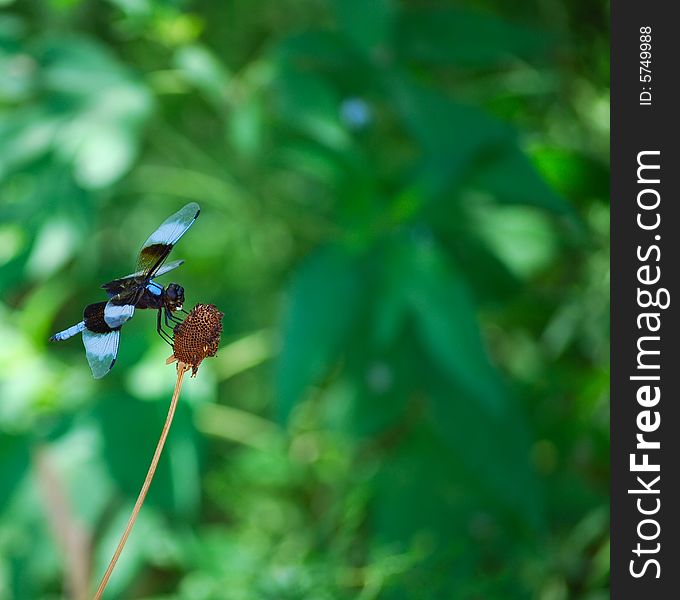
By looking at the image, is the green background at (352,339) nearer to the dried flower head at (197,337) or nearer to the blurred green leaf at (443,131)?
the blurred green leaf at (443,131)

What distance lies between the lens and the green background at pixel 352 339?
22.2 inches

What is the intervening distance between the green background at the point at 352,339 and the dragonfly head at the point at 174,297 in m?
0.31

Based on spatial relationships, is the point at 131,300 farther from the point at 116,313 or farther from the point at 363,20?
the point at 363,20

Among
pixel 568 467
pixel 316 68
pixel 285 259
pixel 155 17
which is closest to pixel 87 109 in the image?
pixel 155 17

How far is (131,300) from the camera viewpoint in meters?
0.19

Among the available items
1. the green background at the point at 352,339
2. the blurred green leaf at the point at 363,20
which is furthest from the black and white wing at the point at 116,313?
the blurred green leaf at the point at 363,20

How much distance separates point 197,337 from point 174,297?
24mm

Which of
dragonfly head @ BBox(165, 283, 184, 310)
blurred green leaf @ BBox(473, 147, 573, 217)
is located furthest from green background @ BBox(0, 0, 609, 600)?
dragonfly head @ BBox(165, 283, 184, 310)

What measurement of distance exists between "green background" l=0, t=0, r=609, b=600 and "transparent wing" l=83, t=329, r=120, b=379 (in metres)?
0.34

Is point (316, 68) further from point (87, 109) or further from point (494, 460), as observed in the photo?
point (494, 460)

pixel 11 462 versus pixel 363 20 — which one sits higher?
pixel 363 20

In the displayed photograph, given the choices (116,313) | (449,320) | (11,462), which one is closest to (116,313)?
(116,313)

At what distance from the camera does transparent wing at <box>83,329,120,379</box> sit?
0.17 m

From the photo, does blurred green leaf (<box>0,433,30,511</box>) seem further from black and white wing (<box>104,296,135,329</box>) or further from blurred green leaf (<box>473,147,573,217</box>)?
black and white wing (<box>104,296,135,329</box>)
